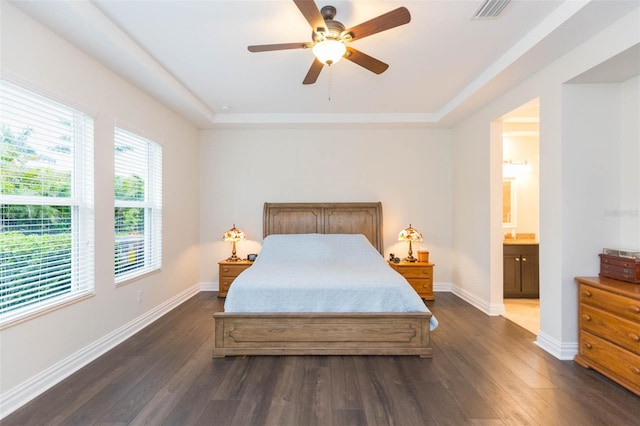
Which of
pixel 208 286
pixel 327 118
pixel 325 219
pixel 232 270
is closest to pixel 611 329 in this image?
pixel 325 219

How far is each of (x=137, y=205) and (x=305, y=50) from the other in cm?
254

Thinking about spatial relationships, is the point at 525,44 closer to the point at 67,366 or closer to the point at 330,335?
the point at 330,335

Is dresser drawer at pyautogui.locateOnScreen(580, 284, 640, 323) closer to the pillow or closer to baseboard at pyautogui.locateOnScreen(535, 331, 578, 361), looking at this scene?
baseboard at pyautogui.locateOnScreen(535, 331, 578, 361)

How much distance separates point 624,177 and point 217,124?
498cm

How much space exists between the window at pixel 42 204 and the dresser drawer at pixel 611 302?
14.2 ft

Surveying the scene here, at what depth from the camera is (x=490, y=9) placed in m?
2.19

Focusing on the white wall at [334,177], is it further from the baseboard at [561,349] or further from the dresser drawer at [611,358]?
the dresser drawer at [611,358]

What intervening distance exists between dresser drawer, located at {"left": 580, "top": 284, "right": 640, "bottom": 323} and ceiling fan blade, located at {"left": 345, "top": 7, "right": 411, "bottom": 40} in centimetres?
255

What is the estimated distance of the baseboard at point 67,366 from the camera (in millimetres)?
1961

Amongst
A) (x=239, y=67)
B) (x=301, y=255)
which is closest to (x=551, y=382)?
(x=301, y=255)

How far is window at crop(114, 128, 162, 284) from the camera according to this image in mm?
3135

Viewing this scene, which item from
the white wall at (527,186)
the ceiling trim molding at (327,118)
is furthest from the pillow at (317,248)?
the white wall at (527,186)

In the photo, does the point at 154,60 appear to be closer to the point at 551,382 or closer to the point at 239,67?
the point at 239,67

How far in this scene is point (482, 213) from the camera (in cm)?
400
